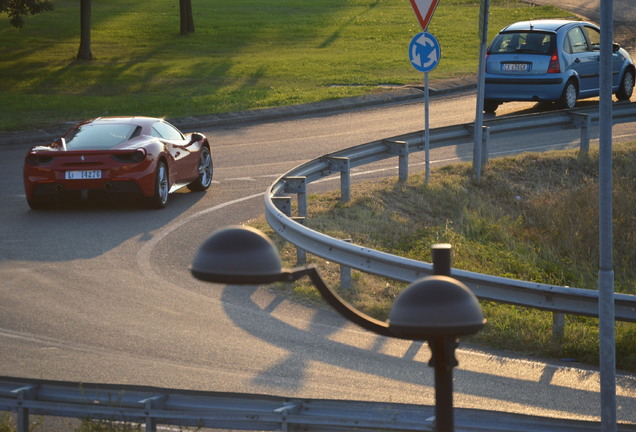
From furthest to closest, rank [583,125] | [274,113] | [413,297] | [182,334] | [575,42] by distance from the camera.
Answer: [274,113]
[575,42]
[583,125]
[182,334]
[413,297]

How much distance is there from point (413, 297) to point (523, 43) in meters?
21.6

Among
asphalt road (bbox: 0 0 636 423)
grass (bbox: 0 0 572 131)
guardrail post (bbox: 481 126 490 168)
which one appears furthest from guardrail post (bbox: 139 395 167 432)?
grass (bbox: 0 0 572 131)

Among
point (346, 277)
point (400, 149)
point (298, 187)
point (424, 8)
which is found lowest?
point (346, 277)

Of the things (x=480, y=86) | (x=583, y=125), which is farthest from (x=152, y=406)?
(x=583, y=125)

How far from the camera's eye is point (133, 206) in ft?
52.5

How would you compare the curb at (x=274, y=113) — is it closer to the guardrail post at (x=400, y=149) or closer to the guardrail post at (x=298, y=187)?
the guardrail post at (x=400, y=149)

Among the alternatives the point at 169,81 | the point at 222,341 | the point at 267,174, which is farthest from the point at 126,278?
the point at 169,81

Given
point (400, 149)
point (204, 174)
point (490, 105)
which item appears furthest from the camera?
point (490, 105)

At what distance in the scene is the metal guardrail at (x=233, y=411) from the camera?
190 inches

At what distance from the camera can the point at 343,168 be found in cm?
1483

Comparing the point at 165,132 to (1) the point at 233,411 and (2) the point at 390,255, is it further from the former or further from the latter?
(1) the point at 233,411

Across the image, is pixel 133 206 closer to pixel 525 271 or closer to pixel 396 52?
pixel 525 271

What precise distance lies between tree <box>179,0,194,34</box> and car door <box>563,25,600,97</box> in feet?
91.6

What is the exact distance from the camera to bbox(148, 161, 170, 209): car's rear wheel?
15414mm
